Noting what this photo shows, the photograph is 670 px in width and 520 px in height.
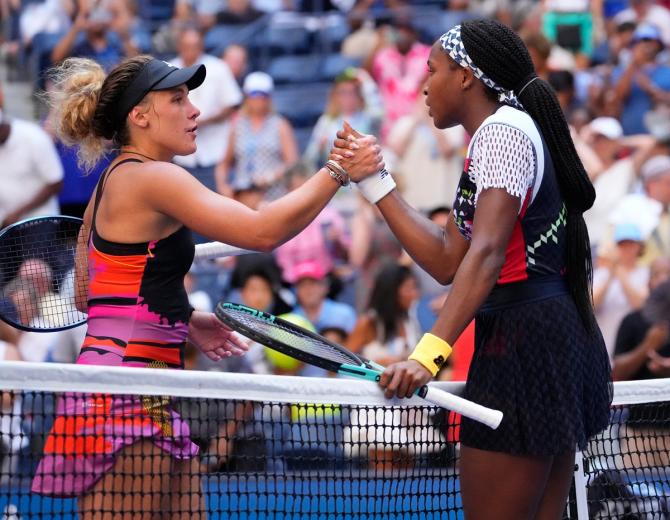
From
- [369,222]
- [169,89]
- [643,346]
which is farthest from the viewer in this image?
[369,222]

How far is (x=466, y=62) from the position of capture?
135 inches

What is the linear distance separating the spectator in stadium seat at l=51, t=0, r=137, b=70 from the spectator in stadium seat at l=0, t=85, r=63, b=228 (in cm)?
206

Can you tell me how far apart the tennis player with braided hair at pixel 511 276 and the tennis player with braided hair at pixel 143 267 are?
318 mm

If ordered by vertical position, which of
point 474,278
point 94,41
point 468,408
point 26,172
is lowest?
point 468,408

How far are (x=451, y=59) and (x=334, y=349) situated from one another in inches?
35.2

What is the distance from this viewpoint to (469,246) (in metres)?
3.50

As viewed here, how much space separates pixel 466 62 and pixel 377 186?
0.43 metres

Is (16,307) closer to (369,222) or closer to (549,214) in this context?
(549,214)

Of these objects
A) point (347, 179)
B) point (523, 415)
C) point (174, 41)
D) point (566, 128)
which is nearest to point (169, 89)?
point (347, 179)

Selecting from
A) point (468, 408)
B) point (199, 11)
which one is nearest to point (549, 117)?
point (468, 408)

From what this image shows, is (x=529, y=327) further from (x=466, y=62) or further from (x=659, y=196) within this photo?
(x=659, y=196)

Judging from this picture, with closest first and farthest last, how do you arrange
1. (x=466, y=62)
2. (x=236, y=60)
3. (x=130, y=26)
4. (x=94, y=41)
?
(x=466, y=62), (x=94, y=41), (x=236, y=60), (x=130, y=26)

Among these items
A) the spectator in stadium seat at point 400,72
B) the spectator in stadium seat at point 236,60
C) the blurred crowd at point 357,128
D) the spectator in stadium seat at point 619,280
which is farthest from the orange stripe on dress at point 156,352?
the spectator in stadium seat at point 236,60

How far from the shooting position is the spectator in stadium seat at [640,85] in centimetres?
953
